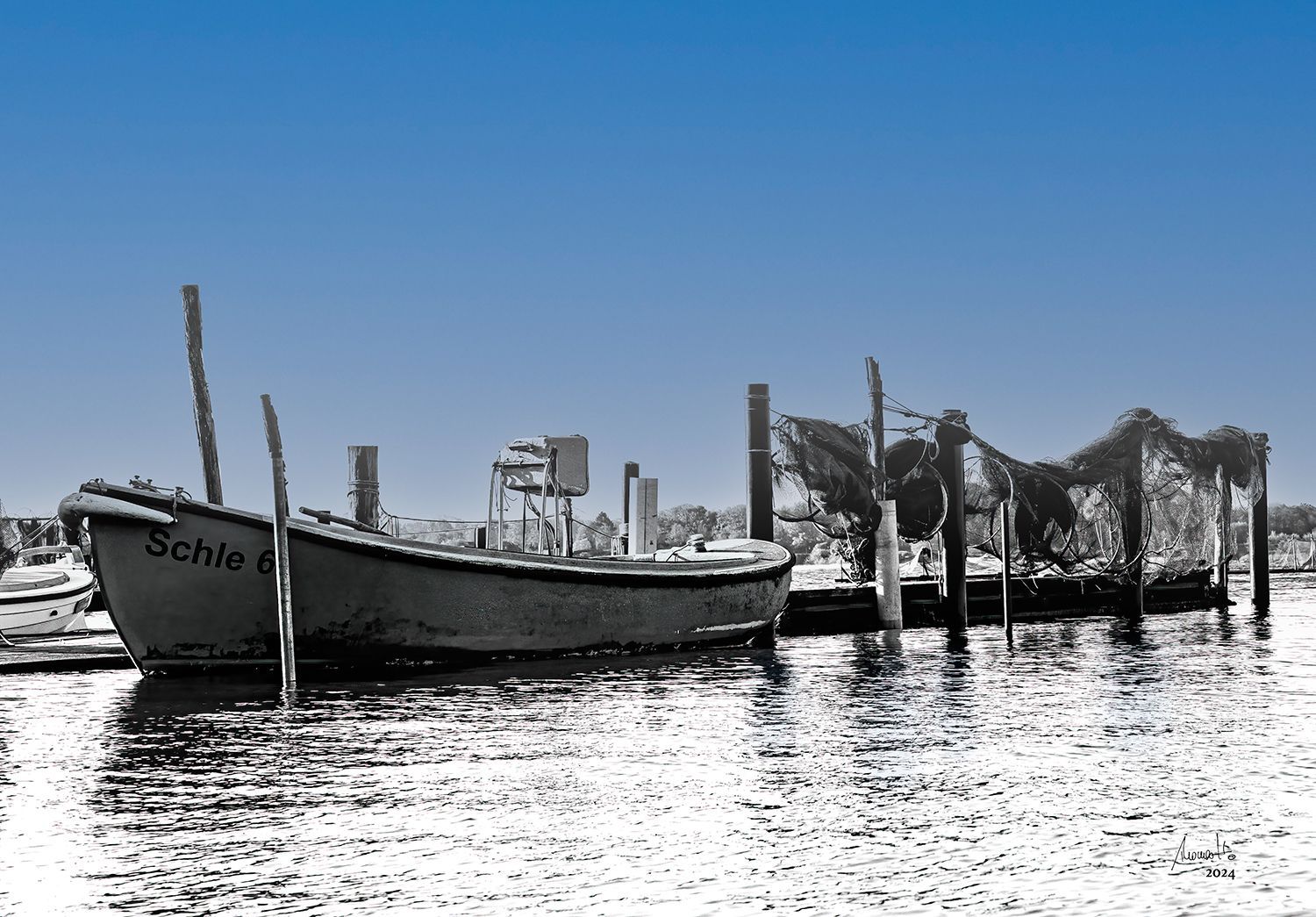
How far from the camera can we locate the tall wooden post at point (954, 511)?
24.8 m

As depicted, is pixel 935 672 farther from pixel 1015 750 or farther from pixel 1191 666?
pixel 1015 750

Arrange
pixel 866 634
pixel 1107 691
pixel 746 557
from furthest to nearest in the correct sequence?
pixel 866 634 → pixel 746 557 → pixel 1107 691

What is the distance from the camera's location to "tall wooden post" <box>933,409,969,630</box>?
978 inches

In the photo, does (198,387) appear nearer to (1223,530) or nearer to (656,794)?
(656,794)

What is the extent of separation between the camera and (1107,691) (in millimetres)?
15305

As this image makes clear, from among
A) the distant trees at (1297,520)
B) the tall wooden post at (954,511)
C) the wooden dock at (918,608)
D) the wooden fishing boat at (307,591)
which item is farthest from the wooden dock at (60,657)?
the distant trees at (1297,520)

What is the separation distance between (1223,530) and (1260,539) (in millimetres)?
2519

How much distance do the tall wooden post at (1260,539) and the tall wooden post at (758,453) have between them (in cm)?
1565

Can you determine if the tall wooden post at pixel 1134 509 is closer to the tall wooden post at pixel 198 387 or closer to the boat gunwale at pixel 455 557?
the boat gunwale at pixel 455 557

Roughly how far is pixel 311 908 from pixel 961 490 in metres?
20.6

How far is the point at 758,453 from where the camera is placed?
22.3 metres

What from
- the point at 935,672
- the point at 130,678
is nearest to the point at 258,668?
the point at 130,678

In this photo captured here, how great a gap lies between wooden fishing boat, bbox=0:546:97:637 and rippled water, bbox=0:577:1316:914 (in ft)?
30.0

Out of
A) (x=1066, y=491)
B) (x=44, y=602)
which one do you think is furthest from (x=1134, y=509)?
(x=44, y=602)
